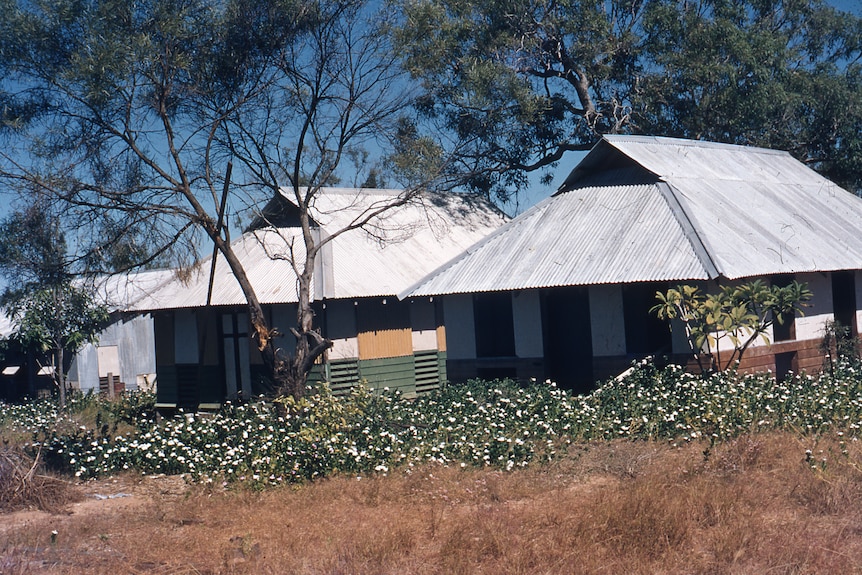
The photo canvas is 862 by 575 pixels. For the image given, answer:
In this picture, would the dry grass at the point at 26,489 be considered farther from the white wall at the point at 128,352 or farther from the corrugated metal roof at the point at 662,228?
the white wall at the point at 128,352

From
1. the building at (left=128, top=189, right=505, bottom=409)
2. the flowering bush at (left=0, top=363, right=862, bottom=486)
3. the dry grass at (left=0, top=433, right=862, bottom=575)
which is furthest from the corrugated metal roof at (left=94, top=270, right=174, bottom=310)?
the dry grass at (left=0, top=433, right=862, bottom=575)

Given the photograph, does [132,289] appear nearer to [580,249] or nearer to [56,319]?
[56,319]

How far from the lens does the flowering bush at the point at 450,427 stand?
35.3 ft

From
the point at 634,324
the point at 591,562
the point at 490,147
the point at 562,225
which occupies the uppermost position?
the point at 490,147

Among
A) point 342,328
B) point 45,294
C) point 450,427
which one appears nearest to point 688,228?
point 450,427

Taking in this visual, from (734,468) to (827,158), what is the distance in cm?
2097

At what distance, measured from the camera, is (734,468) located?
31.6ft

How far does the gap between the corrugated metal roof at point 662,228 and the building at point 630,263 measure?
0.04 m

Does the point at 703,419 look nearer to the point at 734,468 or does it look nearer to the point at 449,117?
the point at 734,468

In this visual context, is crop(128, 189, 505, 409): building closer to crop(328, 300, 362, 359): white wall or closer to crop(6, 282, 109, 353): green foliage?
crop(328, 300, 362, 359): white wall

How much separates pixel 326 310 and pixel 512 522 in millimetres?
10815

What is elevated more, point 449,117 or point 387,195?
point 449,117

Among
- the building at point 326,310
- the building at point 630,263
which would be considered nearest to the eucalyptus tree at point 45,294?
the building at point 326,310

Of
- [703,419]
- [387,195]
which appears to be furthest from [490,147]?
[703,419]
